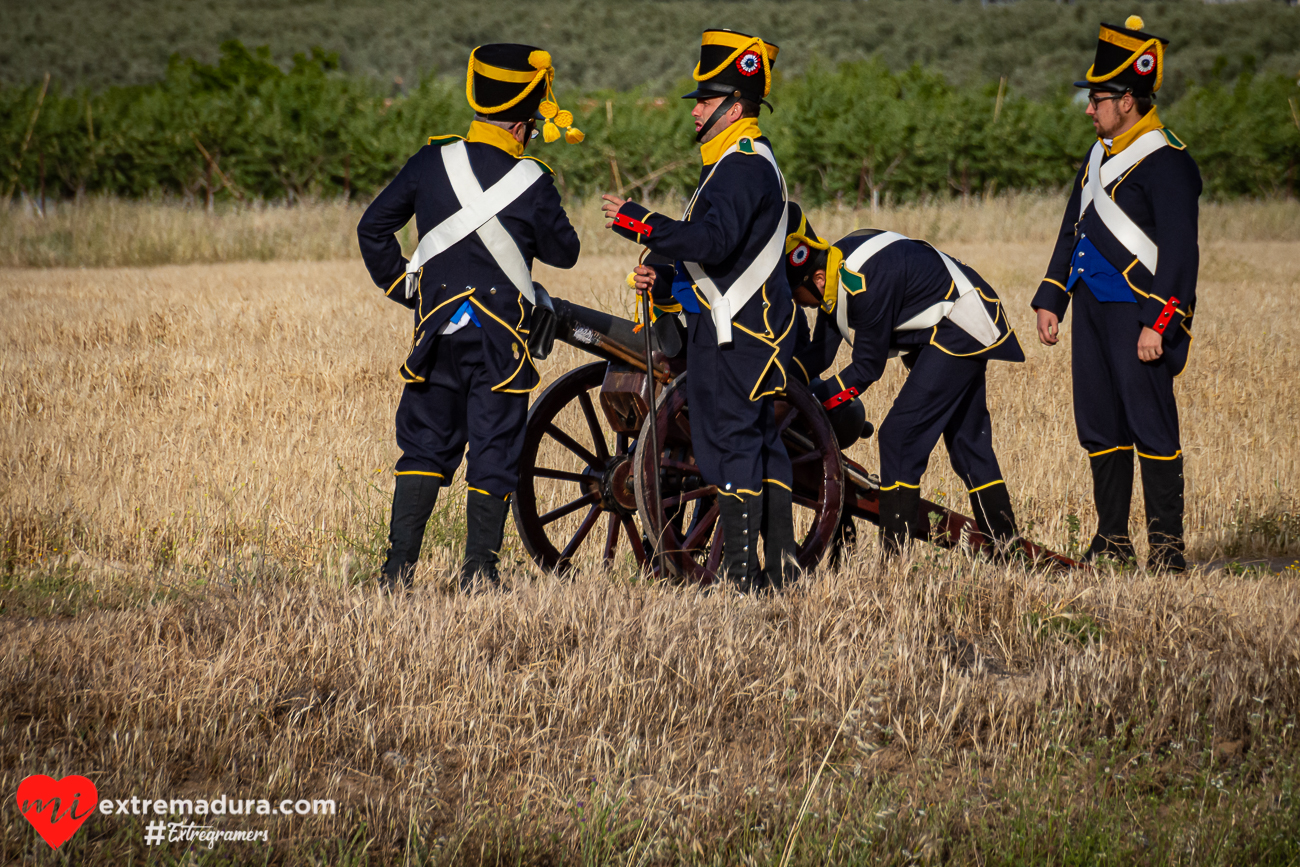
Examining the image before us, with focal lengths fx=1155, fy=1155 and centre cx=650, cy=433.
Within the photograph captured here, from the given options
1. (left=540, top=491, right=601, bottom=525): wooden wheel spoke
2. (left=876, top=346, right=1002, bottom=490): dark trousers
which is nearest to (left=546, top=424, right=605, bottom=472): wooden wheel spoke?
(left=540, top=491, right=601, bottom=525): wooden wheel spoke

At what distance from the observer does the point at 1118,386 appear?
5105 millimetres

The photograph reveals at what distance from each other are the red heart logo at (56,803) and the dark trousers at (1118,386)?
4141 mm

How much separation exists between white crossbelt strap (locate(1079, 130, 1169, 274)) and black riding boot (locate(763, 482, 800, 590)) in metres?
1.90

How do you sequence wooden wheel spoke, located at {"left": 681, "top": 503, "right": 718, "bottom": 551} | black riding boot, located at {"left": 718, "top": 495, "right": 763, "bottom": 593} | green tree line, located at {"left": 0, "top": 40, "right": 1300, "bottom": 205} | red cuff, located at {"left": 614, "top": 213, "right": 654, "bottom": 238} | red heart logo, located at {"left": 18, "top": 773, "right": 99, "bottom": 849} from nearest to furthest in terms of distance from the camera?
1. red heart logo, located at {"left": 18, "top": 773, "right": 99, "bottom": 849}
2. red cuff, located at {"left": 614, "top": 213, "right": 654, "bottom": 238}
3. black riding boot, located at {"left": 718, "top": 495, "right": 763, "bottom": 593}
4. wooden wheel spoke, located at {"left": 681, "top": 503, "right": 718, "bottom": 551}
5. green tree line, located at {"left": 0, "top": 40, "right": 1300, "bottom": 205}

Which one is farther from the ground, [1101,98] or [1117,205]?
[1101,98]

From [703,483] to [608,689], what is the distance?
1407 mm

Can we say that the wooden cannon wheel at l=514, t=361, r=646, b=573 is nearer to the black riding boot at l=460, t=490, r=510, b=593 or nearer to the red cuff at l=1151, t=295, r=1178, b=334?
the black riding boot at l=460, t=490, r=510, b=593

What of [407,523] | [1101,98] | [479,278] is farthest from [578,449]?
[1101,98]

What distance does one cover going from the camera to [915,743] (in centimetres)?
355

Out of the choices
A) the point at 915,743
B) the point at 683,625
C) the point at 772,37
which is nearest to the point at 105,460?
the point at 683,625

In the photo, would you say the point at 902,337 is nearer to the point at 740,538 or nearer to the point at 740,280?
the point at 740,280

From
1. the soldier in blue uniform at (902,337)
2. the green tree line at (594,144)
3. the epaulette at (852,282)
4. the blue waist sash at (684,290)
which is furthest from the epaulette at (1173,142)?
the green tree line at (594,144)

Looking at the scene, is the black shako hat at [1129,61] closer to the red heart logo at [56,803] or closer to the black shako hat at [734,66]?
the black shako hat at [734,66]

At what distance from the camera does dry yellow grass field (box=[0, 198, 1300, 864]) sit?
9.89 feet
